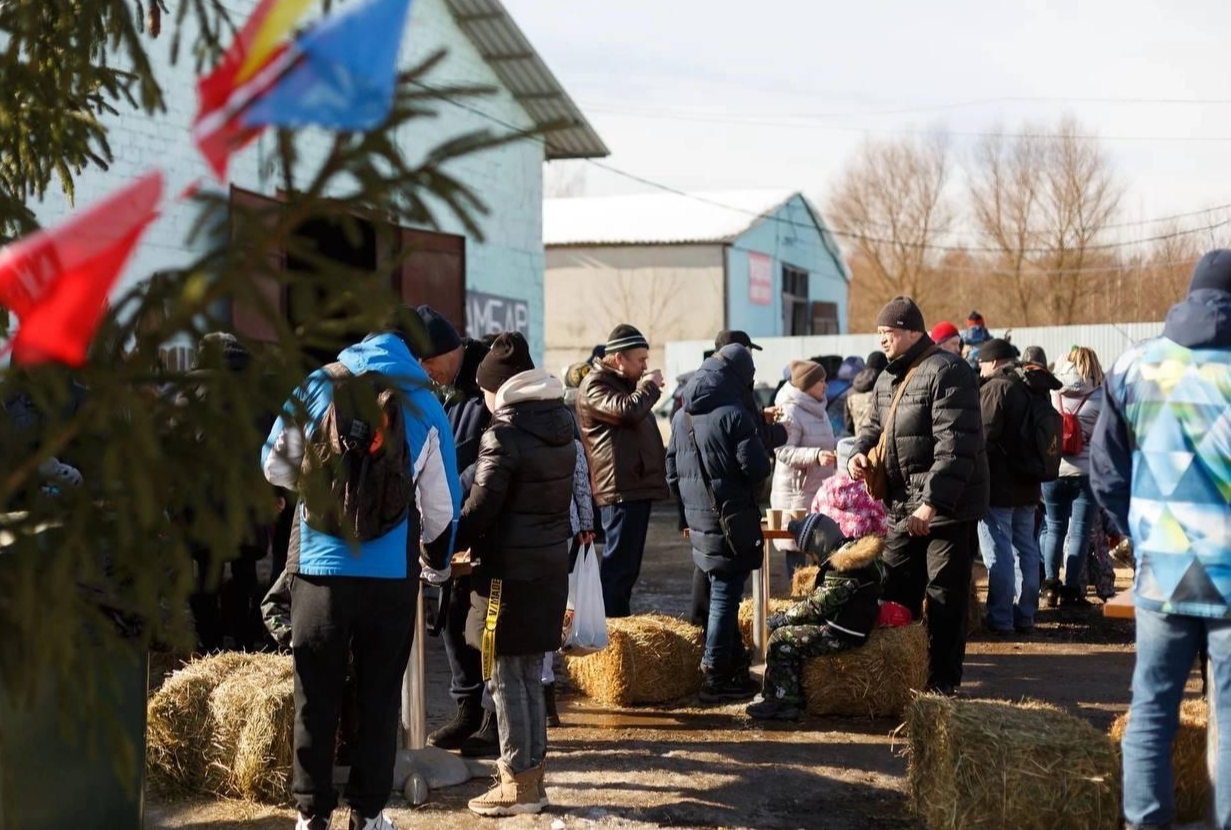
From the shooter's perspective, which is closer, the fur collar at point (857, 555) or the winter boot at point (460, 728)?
the winter boot at point (460, 728)

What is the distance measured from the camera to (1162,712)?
4.28 meters

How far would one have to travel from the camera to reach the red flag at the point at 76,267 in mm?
1615

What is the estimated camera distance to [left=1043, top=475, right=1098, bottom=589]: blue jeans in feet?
32.8

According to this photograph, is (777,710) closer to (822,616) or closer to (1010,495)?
(822,616)

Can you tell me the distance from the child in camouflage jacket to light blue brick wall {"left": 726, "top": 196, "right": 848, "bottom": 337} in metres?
28.3

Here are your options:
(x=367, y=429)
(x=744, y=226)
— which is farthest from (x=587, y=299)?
(x=367, y=429)

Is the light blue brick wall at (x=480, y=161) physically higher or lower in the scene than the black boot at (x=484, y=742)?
higher

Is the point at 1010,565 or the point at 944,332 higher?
the point at 944,332

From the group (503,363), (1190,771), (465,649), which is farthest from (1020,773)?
(465,649)

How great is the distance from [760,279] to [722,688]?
103 ft

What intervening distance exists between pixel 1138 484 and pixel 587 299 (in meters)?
32.5

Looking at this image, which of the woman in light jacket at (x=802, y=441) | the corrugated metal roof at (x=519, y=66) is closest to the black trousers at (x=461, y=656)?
the woman in light jacket at (x=802, y=441)

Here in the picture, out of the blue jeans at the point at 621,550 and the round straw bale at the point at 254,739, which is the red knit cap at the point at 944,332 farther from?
the round straw bale at the point at 254,739

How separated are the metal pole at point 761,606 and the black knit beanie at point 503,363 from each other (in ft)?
8.02
